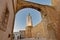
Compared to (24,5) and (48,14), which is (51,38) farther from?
(24,5)

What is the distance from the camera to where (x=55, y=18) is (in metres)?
5.71

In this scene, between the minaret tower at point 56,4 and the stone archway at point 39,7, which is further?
the minaret tower at point 56,4

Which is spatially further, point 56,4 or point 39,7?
point 56,4

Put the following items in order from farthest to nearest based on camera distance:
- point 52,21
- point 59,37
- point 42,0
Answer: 1. point 42,0
2. point 52,21
3. point 59,37

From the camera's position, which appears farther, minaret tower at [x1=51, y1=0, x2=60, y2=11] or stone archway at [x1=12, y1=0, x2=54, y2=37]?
minaret tower at [x1=51, y1=0, x2=60, y2=11]

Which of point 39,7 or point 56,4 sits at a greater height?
point 56,4

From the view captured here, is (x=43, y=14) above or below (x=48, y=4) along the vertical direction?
below

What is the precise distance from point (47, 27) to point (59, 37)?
2.43 ft

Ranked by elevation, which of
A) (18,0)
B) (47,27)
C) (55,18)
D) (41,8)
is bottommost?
(47,27)

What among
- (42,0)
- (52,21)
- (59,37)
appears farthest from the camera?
(42,0)

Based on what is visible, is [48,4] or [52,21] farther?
[48,4]

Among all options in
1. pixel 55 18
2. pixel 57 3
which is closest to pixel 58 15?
pixel 55 18

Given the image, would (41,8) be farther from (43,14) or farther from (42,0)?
(42,0)

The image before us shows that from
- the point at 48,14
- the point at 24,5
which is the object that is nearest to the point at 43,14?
the point at 48,14
